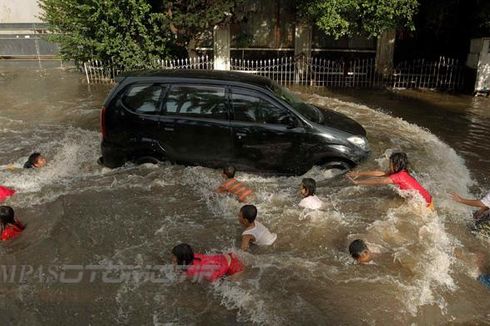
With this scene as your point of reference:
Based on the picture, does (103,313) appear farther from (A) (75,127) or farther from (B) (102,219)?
(A) (75,127)

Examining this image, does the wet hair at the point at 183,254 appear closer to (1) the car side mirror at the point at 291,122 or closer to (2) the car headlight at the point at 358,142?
(1) the car side mirror at the point at 291,122

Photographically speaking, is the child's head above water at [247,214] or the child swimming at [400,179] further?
the child swimming at [400,179]

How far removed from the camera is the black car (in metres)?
6.89

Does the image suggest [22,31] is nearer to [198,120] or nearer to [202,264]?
[198,120]

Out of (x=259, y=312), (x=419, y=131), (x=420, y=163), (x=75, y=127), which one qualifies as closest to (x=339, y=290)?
(x=259, y=312)

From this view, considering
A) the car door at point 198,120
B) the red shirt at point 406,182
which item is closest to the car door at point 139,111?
the car door at point 198,120

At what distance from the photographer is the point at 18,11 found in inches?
838

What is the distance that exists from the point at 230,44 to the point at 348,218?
38.5 ft

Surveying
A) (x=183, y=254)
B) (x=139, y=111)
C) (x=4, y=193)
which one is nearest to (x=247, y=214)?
(x=183, y=254)

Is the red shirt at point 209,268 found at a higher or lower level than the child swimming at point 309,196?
lower

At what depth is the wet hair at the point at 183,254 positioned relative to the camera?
4.67m

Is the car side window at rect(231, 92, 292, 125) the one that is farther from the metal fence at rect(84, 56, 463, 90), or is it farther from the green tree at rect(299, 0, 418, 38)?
the metal fence at rect(84, 56, 463, 90)

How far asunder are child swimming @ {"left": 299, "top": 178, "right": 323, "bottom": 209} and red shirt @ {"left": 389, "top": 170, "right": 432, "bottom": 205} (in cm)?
105

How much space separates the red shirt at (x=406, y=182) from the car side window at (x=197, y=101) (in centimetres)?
265
